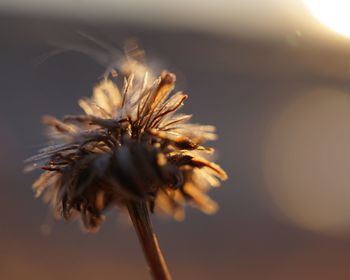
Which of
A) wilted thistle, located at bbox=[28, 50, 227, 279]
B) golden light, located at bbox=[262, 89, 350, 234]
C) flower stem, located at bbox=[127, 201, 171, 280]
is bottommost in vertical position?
flower stem, located at bbox=[127, 201, 171, 280]

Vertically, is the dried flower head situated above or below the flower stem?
above

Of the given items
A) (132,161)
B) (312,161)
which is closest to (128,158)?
(132,161)

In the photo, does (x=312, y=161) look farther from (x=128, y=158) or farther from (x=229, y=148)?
(x=128, y=158)

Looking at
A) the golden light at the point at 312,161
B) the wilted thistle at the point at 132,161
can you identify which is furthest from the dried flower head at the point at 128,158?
the golden light at the point at 312,161

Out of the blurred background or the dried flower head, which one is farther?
the blurred background

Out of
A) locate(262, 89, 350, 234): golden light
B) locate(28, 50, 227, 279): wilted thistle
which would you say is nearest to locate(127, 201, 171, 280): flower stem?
locate(28, 50, 227, 279): wilted thistle

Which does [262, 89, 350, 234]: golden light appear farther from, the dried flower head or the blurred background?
the dried flower head
